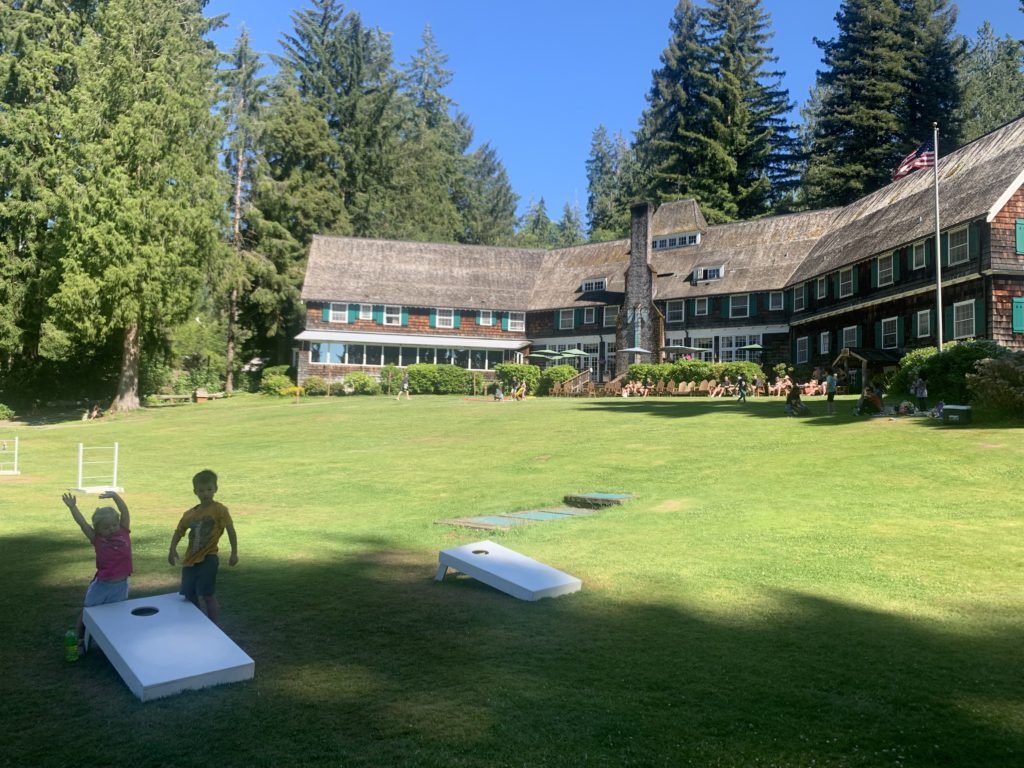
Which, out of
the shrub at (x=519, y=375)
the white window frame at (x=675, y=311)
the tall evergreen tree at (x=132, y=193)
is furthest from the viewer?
the white window frame at (x=675, y=311)

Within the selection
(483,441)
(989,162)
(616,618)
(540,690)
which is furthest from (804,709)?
(989,162)

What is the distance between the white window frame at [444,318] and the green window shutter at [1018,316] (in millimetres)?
34850

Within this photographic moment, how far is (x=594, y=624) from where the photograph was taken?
7.47 meters

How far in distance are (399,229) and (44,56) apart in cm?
3422

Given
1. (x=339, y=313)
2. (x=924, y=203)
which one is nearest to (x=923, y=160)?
(x=924, y=203)

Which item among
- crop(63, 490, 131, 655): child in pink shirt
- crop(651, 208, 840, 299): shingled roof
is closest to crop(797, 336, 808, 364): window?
crop(651, 208, 840, 299): shingled roof

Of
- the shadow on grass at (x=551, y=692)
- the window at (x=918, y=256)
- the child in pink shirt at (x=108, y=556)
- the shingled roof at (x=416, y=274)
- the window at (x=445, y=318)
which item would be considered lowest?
the shadow on grass at (x=551, y=692)

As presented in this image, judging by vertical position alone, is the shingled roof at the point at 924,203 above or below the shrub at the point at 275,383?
above

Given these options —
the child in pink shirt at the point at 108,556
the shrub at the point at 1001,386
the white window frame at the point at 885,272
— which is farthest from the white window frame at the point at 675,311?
the child in pink shirt at the point at 108,556

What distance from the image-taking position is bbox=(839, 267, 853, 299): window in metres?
39.5

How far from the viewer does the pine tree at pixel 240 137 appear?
57781 millimetres

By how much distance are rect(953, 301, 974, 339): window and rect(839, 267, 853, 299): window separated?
7.91 m

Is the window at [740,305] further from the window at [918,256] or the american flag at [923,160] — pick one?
the window at [918,256]

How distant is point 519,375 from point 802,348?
634 inches
